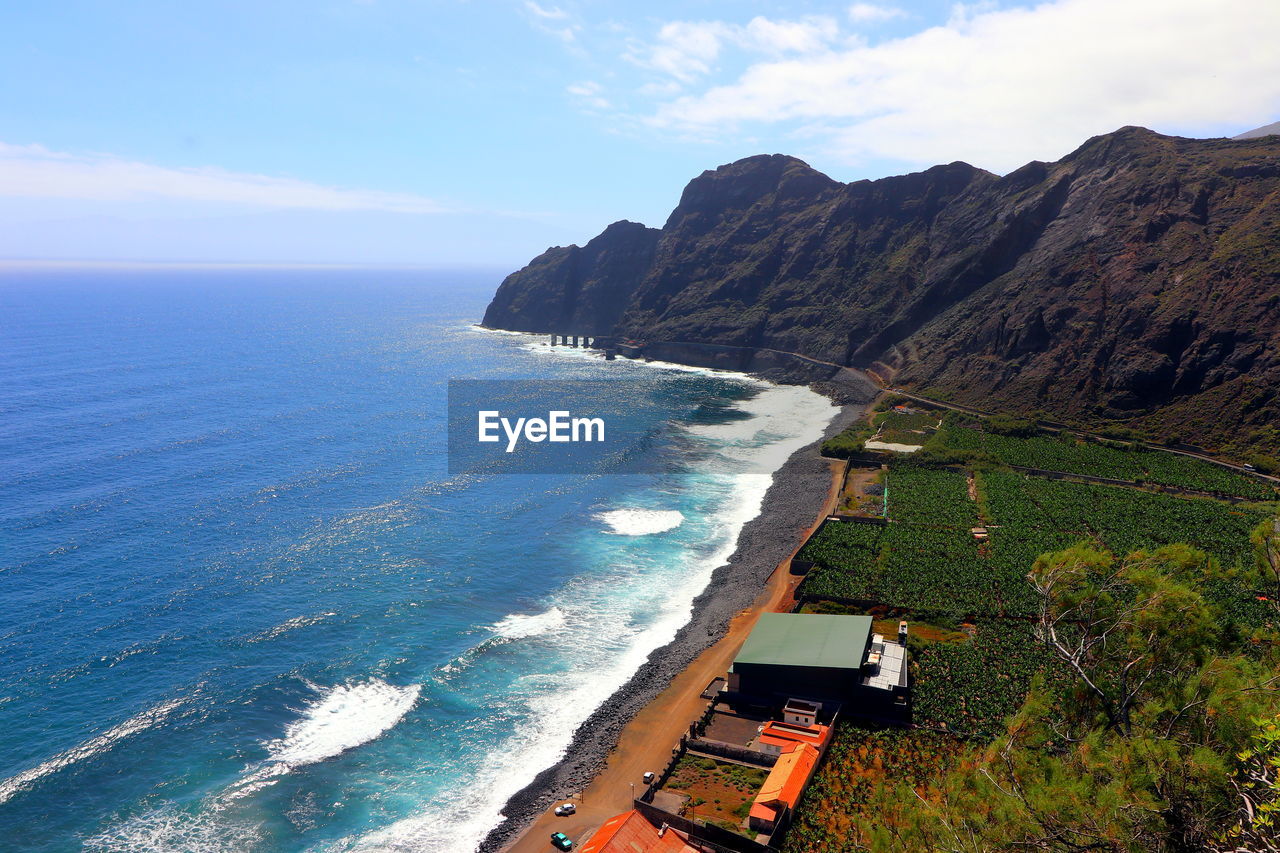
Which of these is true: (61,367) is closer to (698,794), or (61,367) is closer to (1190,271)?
(698,794)

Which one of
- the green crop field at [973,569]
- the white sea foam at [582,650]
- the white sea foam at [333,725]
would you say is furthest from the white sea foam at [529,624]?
the green crop field at [973,569]

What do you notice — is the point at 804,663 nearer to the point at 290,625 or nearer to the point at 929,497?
the point at 290,625

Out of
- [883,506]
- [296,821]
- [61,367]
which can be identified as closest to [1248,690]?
[296,821]

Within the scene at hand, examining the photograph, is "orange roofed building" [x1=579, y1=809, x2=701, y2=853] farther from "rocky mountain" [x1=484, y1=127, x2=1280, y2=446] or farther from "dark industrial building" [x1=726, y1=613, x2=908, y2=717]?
"rocky mountain" [x1=484, y1=127, x2=1280, y2=446]

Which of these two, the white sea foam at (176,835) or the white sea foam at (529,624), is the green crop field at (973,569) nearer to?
the white sea foam at (529,624)

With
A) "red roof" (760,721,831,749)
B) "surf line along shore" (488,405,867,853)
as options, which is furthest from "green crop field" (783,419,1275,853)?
"surf line along shore" (488,405,867,853)
